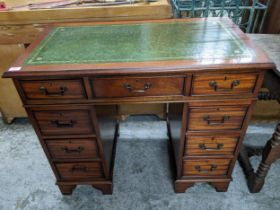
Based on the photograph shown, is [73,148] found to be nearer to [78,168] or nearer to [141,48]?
[78,168]

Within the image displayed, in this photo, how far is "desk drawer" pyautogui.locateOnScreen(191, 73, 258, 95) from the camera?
87 centimetres

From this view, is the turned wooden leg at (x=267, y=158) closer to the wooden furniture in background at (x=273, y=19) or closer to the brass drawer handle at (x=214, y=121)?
the brass drawer handle at (x=214, y=121)

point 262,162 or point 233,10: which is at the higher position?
point 233,10

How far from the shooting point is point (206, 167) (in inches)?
47.8

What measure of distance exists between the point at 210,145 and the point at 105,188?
0.69 m

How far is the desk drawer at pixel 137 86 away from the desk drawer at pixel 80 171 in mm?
485

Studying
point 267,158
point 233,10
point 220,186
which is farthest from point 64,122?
point 233,10

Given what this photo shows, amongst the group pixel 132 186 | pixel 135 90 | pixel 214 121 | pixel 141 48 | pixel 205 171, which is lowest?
pixel 132 186

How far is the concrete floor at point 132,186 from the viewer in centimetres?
130

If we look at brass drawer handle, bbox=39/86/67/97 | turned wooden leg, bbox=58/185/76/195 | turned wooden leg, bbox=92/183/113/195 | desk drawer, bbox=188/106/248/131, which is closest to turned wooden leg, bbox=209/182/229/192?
desk drawer, bbox=188/106/248/131

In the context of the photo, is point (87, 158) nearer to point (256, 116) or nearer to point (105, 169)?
point (105, 169)

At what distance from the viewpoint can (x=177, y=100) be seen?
3.07 feet

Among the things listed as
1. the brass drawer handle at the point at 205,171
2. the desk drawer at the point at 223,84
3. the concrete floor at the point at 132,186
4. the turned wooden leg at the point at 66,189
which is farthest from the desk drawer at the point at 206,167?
the turned wooden leg at the point at 66,189

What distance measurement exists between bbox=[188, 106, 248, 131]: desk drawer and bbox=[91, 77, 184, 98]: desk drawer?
16cm
